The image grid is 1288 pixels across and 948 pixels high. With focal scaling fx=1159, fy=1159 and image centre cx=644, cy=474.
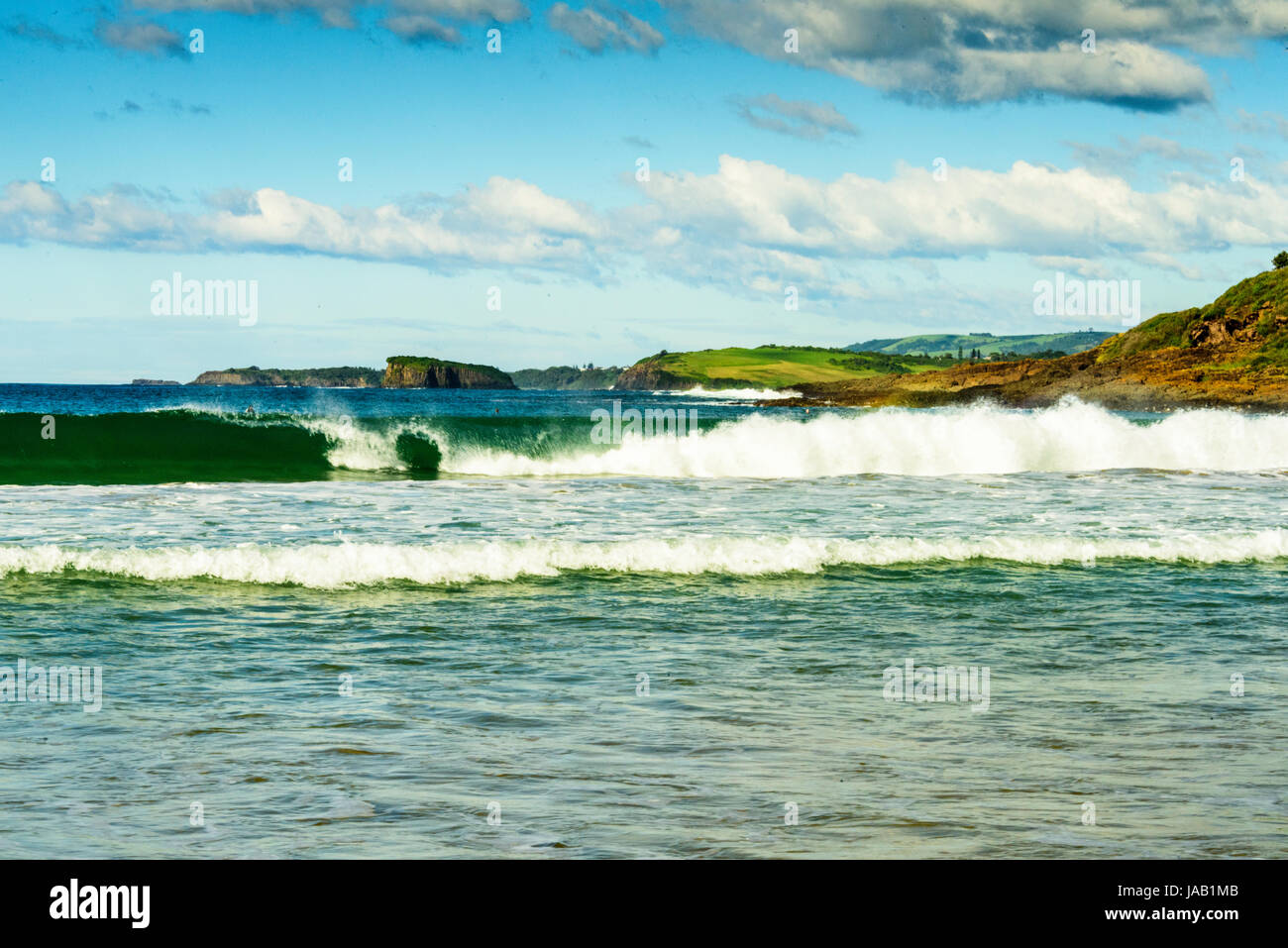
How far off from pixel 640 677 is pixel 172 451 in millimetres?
33889

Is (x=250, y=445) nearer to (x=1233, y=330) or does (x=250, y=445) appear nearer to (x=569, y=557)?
(x=569, y=557)

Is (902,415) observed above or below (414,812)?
above

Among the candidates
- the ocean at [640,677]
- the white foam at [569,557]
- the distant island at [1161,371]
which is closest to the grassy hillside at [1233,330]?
the distant island at [1161,371]

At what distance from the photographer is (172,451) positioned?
129 ft

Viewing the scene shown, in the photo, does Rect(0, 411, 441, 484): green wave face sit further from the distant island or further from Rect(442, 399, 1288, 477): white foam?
the distant island

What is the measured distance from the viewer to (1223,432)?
42094 mm

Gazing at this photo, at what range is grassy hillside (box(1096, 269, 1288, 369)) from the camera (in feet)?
402

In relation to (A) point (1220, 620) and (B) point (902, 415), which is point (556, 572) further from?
(B) point (902, 415)

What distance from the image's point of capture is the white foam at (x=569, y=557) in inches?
597

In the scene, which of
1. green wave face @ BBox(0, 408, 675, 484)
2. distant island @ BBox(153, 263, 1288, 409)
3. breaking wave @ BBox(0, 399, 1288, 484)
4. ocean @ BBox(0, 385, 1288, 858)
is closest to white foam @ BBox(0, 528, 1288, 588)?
ocean @ BBox(0, 385, 1288, 858)

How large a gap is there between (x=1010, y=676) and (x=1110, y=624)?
118 inches
